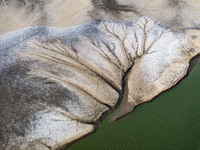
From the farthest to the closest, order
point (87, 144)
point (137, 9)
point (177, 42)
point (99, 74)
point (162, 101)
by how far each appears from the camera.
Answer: point (137, 9) < point (177, 42) < point (99, 74) < point (162, 101) < point (87, 144)

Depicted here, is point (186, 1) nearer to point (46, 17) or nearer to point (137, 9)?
point (137, 9)

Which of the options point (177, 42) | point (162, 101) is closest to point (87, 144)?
point (162, 101)

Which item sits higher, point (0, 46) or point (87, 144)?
point (0, 46)

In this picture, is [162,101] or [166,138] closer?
[166,138]

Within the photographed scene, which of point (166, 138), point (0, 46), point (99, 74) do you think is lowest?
point (166, 138)

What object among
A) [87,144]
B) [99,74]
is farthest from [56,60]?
[87,144]

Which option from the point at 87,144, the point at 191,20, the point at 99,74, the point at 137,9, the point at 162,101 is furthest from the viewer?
the point at 137,9
